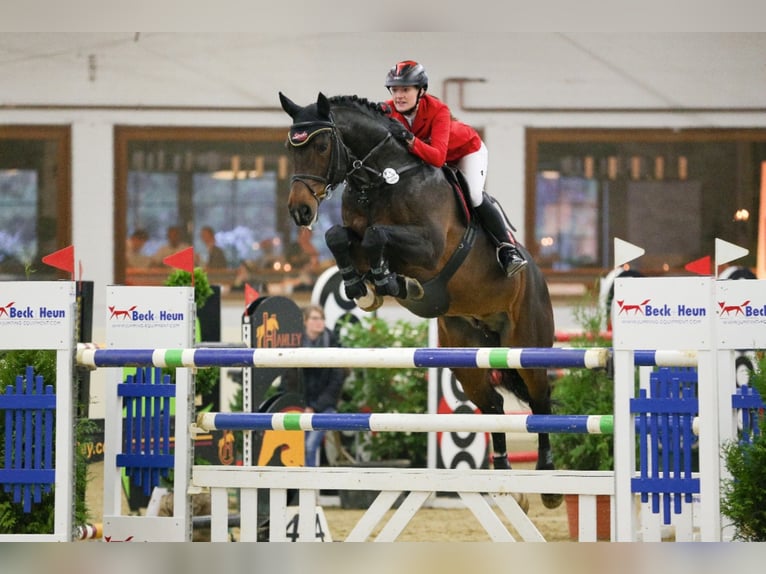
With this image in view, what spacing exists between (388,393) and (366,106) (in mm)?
2884

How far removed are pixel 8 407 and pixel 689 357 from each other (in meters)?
1.89

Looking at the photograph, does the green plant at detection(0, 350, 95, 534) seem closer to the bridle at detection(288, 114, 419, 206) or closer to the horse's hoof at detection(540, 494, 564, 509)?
the bridle at detection(288, 114, 419, 206)

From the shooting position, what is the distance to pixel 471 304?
12.1 ft

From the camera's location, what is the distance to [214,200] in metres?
8.21

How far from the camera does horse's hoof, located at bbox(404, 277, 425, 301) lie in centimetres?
339

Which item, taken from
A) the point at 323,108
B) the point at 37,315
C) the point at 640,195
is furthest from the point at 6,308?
the point at 640,195

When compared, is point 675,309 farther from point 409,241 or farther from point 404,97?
point 404,97

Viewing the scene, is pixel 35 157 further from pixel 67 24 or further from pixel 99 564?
pixel 99 564

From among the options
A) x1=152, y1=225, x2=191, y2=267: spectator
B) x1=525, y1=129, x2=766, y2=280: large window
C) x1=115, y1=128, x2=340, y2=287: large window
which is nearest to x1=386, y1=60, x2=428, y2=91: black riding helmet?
x1=115, y1=128, x2=340, y2=287: large window

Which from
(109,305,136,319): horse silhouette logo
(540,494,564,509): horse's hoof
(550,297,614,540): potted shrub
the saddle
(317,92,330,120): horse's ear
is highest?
(317,92,330,120): horse's ear

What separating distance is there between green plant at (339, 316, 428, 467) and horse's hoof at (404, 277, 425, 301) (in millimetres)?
2614

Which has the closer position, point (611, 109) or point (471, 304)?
point (471, 304)

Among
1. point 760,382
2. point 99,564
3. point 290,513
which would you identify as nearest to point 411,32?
point 290,513

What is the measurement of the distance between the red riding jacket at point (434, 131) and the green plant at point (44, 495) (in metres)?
1.32
